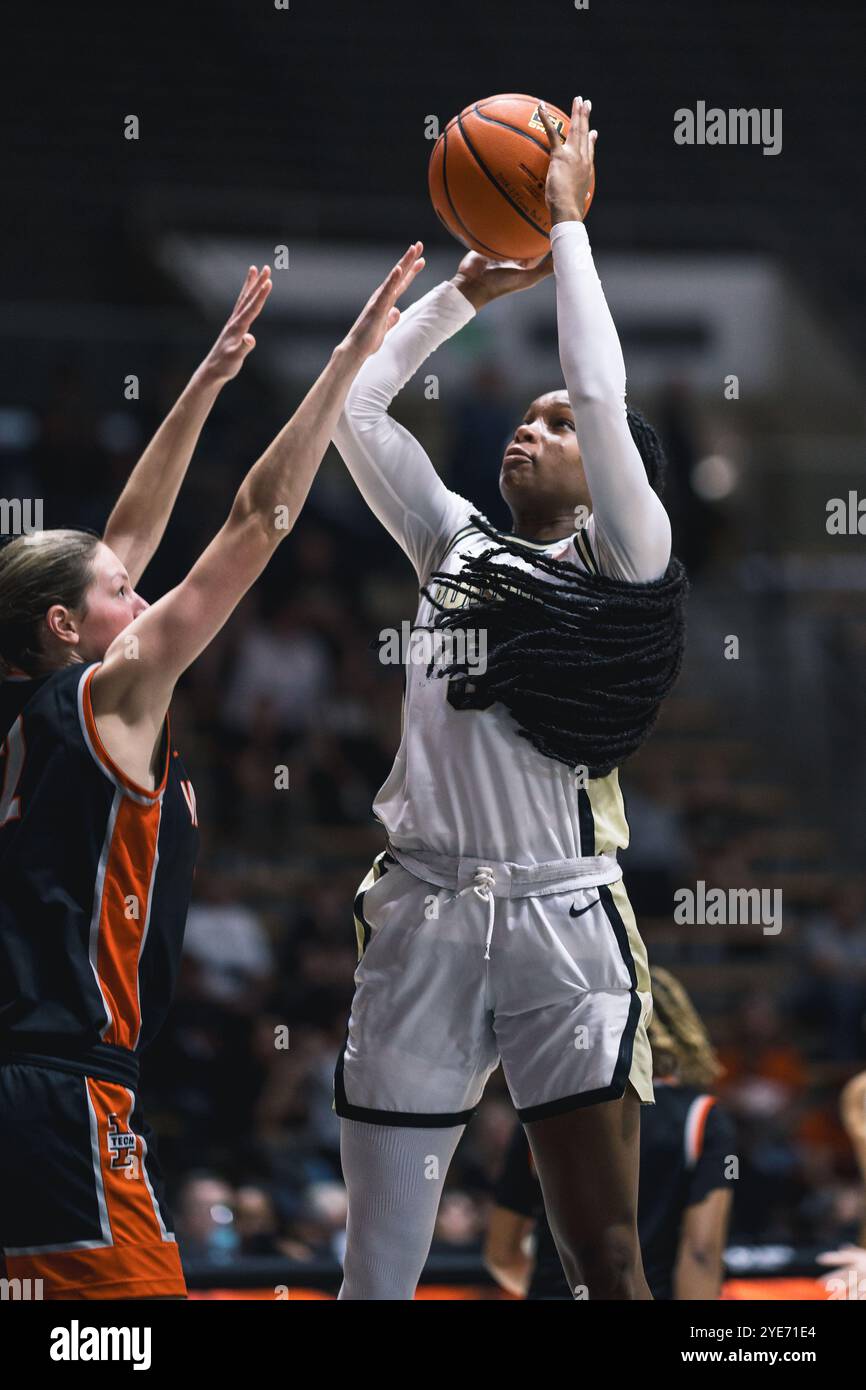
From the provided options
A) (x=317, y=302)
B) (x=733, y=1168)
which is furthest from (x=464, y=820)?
(x=317, y=302)

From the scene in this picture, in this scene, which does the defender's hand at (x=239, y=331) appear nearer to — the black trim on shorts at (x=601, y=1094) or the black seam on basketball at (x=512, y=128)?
the black seam on basketball at (x=512, y=128)

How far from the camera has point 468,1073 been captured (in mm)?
3020

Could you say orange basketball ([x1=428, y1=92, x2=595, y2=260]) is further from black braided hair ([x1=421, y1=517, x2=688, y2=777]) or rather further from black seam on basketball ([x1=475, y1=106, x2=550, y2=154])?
black braided hair ([x1=421, y1=517, x2=688, y2=777])

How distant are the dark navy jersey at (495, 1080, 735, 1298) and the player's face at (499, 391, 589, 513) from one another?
4.82 feet

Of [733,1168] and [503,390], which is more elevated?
[503,390]

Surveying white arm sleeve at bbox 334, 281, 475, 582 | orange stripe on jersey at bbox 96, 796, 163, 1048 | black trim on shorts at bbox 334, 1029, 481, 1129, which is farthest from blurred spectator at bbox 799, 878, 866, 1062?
orange stripe on jersey at bbox 96, 796, 163, 1048

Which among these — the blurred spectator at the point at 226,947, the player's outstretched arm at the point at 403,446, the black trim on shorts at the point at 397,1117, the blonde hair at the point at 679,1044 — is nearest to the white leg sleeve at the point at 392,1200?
the black trim on shorts at the point at 397,1117

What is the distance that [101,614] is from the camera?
3037 mm

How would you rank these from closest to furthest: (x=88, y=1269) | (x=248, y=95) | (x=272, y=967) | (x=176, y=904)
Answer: (x=88, y=1269), (x=176, y=904), (x=272, y=967), (x=248, y=95)

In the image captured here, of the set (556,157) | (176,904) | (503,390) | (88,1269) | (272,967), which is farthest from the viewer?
(503,390)

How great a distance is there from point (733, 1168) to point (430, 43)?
9444mm

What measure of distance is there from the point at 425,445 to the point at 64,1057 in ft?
25.4

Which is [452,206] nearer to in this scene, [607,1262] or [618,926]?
[618,926]
